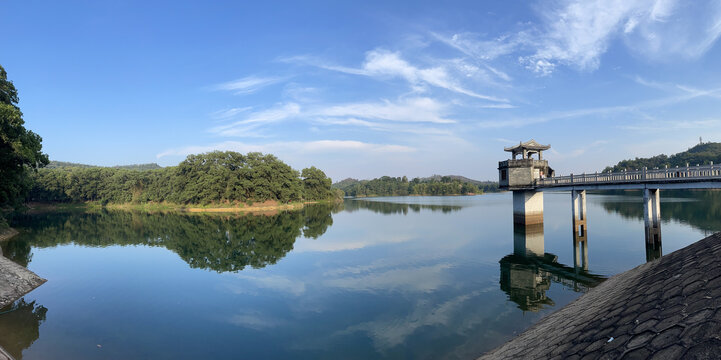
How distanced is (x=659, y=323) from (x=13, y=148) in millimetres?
37999

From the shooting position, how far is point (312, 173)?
103 meters

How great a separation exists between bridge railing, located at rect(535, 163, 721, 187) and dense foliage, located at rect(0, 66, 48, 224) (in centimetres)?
4417

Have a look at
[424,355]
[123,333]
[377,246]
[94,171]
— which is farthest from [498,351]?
[94,171]

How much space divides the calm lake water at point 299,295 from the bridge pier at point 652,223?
4.95 feet

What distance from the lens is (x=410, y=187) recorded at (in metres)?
159

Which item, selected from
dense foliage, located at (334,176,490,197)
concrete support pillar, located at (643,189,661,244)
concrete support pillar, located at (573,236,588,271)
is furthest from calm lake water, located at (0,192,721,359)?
dense foliage, located at (334,176,490,197)

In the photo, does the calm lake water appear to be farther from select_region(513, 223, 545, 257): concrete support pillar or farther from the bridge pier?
the bridge pier

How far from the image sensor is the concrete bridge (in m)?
18.5

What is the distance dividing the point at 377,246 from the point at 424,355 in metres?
17.1

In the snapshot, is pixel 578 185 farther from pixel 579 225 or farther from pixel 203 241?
pixel 203 241

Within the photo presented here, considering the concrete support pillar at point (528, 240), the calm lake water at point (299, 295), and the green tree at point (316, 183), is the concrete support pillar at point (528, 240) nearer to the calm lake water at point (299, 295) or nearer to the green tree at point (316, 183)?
the calm lake water at point (299, 295)

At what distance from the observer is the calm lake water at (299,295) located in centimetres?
941

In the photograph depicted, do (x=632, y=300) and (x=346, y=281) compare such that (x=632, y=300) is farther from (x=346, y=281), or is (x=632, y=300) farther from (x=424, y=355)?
(x=346, y=281)

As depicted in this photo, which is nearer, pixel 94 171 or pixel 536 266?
pixel 536 266
